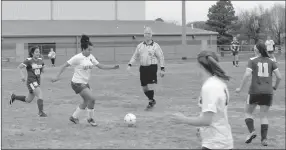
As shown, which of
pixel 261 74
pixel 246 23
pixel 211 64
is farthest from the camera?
pixel 246 23

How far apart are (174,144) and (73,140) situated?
1.76m

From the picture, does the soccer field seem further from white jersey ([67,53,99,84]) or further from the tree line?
the tree line

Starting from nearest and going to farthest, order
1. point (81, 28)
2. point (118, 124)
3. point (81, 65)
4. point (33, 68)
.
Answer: point (81, 65) → point (118, 124) → point (33, 68) → point (81, 28)

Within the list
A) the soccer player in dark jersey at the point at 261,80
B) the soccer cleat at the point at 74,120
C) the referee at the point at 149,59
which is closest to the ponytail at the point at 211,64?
the soccer player in dark jersey at the point at 261,80

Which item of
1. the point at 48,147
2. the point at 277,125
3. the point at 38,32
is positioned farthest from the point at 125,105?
the point at 38,32

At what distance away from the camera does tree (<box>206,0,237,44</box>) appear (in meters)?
71.4

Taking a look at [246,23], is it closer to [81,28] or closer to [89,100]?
[81,28]

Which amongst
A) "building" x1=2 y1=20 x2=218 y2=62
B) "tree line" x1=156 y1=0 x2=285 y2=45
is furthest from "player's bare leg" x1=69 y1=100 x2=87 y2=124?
"tree line" x1=156 y1=0 x2=285 y2=45

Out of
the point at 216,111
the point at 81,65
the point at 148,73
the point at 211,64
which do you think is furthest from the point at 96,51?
the point at 216,111

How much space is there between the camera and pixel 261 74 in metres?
7.73

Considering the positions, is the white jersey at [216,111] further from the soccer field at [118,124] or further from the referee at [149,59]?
the referee at [149,59]

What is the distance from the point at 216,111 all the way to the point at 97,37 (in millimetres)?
43483

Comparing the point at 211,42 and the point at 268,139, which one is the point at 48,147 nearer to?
the point at 268,139

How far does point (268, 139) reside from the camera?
825 centimetres
